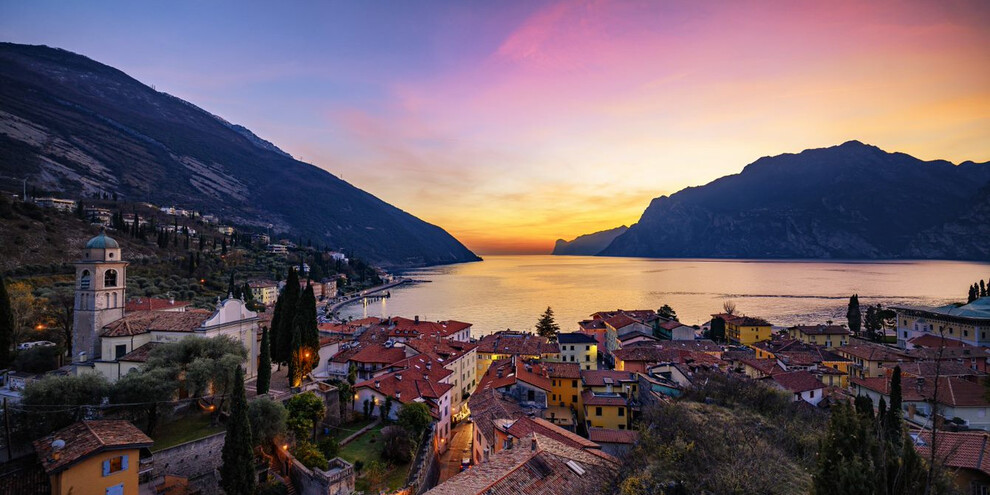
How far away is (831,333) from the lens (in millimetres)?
55031

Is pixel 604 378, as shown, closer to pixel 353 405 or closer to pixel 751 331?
pixel 353 405

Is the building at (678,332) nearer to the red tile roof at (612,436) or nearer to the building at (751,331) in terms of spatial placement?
the building at (751,331)

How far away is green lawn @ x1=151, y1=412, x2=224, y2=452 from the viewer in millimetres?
16969

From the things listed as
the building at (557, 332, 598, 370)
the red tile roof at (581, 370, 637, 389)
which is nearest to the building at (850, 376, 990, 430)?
the red tile roof at (581, 370, 637, 389)

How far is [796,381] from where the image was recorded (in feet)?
102

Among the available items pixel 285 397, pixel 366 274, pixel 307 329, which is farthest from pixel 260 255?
pixel 285 397

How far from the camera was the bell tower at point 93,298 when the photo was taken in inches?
880

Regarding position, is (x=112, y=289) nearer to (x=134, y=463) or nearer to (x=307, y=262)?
(x=134, y=463)

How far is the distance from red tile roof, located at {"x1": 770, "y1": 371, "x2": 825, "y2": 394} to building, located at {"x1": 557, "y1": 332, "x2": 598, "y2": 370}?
699 inches

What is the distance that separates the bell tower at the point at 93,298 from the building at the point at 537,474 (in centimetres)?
2098

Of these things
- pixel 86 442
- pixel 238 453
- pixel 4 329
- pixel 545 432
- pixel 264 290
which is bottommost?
pixel 545 432

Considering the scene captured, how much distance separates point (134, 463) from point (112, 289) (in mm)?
14096

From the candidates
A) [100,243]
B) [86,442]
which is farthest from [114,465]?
[100,243]

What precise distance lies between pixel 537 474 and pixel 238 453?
10.3m
